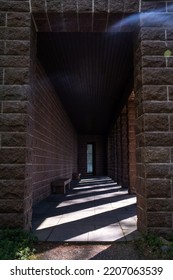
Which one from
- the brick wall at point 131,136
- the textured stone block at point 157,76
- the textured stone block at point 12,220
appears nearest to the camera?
the textured stone block at point 12,220

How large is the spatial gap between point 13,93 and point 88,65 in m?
3.39

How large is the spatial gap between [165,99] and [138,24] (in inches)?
47.3

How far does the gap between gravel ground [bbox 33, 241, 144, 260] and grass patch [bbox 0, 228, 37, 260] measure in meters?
0.11

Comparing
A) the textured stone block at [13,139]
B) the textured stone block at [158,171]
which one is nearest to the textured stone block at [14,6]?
the textured stone block at [13,139]

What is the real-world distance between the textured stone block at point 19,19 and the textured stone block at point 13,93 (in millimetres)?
921

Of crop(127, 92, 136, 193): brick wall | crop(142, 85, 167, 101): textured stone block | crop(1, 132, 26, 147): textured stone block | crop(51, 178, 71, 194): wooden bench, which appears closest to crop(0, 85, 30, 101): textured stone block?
crop(1, 132, 26, 147): textured stone block

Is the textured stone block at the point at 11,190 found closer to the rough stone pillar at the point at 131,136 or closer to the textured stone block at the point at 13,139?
the textured stone block at the point at 13,139

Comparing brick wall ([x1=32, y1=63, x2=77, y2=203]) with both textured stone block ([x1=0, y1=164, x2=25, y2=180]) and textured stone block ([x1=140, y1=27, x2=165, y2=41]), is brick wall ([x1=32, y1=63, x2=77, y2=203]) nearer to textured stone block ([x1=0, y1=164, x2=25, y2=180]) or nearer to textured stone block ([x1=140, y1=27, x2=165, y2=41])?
textured stone block ([x1=0, y1=164, x2=25, y2=180])

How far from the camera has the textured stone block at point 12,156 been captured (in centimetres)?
321

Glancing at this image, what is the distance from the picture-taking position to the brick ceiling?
4980 millimetres

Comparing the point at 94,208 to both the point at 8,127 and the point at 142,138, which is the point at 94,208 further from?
the point at 8,127

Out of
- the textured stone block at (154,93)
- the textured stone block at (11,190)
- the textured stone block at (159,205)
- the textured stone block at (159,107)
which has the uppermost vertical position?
the textured stone block at (154,93)

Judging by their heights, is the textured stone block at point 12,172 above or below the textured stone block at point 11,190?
above
